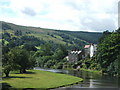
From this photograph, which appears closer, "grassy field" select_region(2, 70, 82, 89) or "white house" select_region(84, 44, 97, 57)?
"grassy field" select_region(2, 70, 82, 89)

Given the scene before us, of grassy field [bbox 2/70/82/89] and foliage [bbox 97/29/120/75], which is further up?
foliage [bbox 97/29/120/75]

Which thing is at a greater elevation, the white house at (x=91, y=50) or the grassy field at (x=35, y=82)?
the white house at (x=91, y=50)

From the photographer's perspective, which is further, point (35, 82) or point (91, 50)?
point (91, 50)

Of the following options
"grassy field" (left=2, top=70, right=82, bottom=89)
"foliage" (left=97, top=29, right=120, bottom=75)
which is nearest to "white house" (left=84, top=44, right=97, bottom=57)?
"foliage" (left=97, top=29, right=120, bottom=75)

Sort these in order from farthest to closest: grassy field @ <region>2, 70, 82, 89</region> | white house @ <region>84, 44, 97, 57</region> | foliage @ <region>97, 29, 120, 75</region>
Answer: white house @ <region>84, 44, 97, 57</region>, foliage @ <region>97, 29, 120, 75</region>, grassy field @ <region>2, 70, 82, 89</region>

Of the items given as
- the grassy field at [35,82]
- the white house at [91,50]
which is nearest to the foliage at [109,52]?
the grassy field at [35,82]

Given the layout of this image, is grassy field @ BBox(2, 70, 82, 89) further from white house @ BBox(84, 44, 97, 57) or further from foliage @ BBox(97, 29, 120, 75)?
white house @ BBox(84, 44, 97, 57)

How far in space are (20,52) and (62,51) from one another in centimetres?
11134

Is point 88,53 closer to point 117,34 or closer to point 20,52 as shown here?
point 117,34

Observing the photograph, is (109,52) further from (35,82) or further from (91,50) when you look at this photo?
(91,50)

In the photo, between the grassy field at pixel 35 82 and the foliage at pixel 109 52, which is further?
the foliage at pixel 109 52

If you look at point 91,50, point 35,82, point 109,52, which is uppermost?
point 109,52

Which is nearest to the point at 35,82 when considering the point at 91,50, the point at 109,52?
the point at 109,52

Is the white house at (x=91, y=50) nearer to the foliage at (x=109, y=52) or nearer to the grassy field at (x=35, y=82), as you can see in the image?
the foliage at (x=109, y=52)
